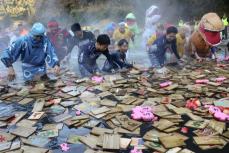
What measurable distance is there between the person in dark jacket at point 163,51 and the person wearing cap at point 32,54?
3023 mm

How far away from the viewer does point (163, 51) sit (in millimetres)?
10156

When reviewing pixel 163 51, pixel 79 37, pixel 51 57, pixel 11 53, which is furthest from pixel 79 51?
pixel 163 51

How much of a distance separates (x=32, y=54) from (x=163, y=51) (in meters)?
3.66

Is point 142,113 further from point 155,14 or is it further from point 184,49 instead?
point 155,14

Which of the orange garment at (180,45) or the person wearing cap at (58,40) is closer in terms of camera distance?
the orange garment at (180,45)

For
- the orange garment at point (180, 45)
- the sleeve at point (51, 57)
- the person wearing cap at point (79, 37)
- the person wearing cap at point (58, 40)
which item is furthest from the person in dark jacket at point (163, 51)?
the sleeve at point (51, 57)

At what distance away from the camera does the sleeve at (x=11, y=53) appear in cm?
809

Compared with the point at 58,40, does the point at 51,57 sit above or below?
below

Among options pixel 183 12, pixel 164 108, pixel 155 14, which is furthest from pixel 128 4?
pixel 164 108

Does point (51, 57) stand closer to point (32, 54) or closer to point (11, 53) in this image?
point (32, 54)

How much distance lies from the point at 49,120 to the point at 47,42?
9.86 ft

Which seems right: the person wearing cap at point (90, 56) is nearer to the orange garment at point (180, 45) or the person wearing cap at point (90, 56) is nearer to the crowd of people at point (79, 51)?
the crowd of people at point (79, 51)

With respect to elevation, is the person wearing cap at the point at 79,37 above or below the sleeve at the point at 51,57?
above

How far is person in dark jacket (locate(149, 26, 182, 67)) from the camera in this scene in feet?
33.0
